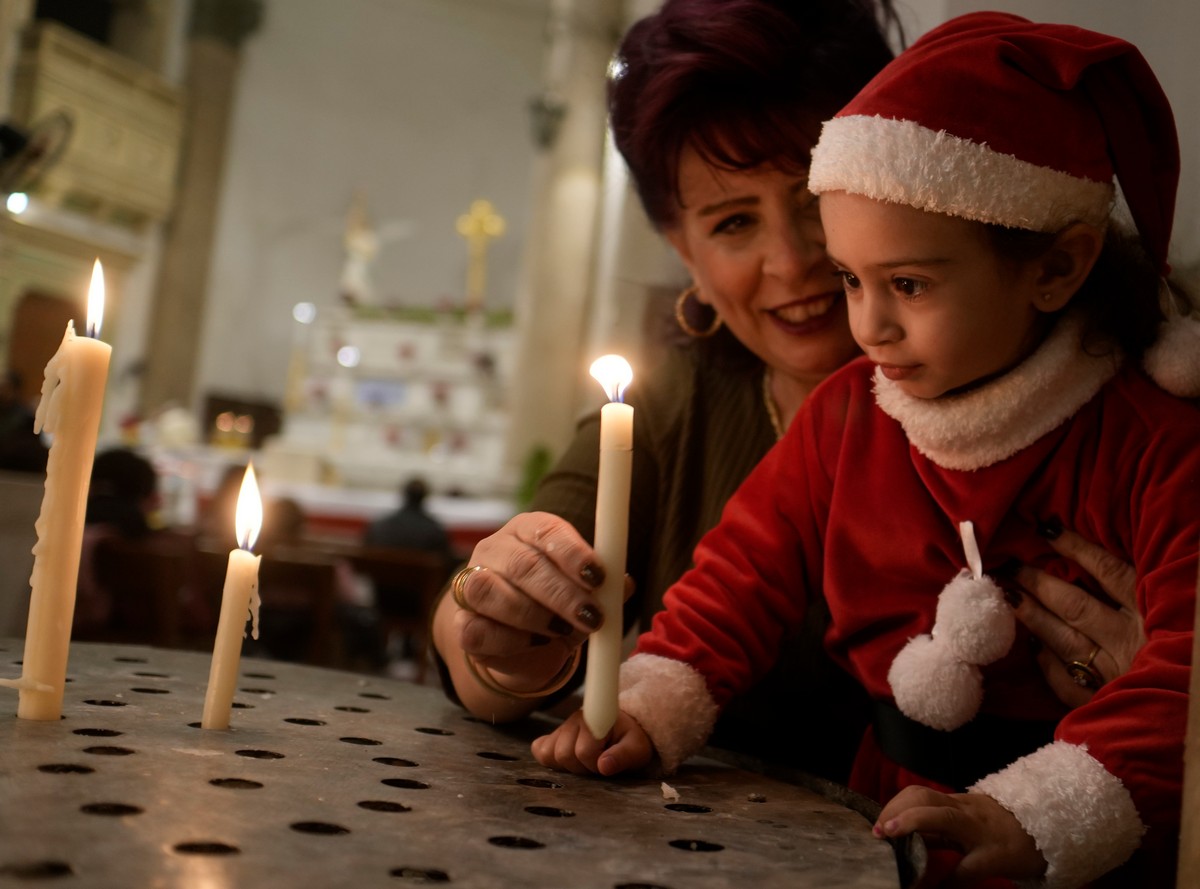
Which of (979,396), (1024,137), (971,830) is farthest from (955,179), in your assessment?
(971,830)

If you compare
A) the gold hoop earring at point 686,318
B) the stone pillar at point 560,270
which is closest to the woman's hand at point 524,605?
the gold hoop earring at point 686,318

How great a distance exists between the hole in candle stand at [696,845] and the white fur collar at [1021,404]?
1.81ft

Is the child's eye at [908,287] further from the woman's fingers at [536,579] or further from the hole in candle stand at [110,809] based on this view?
the hole in candle stand at [110,809]

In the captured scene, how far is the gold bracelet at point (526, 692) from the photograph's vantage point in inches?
43.3

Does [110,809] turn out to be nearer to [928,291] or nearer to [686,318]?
[928,291]

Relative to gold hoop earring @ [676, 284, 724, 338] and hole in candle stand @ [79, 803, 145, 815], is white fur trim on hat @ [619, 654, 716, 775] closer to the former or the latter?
hole in candle stand @ [79, 803, 145, 815]

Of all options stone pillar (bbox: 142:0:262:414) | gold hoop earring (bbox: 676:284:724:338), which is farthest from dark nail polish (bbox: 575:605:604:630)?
stone pillar (bbox: 142:0:262:414)

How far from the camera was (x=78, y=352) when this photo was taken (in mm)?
861

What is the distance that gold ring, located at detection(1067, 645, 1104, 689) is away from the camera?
1.05 metres

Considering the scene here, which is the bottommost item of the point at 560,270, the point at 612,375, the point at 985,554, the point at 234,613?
the point at 234,613

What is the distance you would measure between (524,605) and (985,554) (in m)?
0.46

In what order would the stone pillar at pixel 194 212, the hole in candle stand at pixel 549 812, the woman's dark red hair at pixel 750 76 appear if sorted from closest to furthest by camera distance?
the hole in candle stand at pixel 549 812 < the woman's dark red hair at pixel 750 76 < the stone pillar at pixel 194 212

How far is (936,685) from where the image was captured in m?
1.06

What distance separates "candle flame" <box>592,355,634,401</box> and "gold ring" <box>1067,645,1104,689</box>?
0.52 meters
